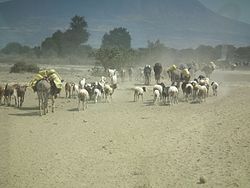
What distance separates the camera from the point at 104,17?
200m

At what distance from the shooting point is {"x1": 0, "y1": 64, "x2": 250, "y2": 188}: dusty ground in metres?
10.5

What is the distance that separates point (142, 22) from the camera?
588 ft

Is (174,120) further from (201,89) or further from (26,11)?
(26,11)

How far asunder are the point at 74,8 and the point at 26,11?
6332 centimetres

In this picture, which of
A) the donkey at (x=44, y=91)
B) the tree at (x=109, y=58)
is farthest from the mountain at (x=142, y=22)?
the donkey at (x=44, y=91)

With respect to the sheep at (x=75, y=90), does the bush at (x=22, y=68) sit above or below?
above

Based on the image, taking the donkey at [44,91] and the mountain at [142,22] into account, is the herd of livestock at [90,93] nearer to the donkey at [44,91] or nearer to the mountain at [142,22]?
the donkey at [44,91]

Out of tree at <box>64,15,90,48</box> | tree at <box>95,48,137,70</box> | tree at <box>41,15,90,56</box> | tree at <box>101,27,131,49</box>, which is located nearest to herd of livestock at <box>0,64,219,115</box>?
tree at <box>95,48,137,70</box>

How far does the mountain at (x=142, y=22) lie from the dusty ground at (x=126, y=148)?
256 ft

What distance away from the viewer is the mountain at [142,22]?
115438 millimetres

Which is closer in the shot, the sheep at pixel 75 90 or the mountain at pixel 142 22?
the sheep at pixel 75 90

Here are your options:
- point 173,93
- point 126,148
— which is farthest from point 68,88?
point 126,148

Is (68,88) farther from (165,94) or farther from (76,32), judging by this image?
(76,32)

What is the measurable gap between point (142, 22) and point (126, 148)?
168602 millimetres
